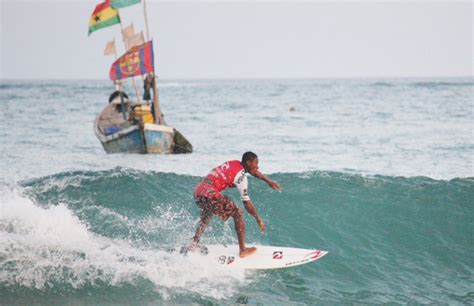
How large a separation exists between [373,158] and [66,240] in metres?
13.5

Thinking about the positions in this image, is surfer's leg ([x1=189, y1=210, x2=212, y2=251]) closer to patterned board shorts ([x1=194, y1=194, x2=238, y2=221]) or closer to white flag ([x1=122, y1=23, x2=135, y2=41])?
patterned board shorts ([x1=194, y1=194, x2=238, y2=221])

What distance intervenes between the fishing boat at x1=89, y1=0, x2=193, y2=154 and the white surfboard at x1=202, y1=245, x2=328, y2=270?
39.3 feet

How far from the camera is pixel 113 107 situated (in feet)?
79.8

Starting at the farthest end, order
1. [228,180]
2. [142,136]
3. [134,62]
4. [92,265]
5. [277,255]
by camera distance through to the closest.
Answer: [134,62]
[142,136]
[277,255]
[228,180]
[92,265]

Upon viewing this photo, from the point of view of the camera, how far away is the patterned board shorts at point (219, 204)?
26.1 feet

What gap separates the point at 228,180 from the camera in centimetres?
792

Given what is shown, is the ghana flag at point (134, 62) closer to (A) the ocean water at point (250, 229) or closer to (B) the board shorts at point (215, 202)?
(A) the ocean water at point (250, 229)

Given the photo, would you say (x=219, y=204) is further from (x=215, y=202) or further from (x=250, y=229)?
(x=250, y=229)

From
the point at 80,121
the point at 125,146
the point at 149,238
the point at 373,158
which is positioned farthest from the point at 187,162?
the point at 80,121

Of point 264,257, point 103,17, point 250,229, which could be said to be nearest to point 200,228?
point 264,257

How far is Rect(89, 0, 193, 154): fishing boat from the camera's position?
795 inches

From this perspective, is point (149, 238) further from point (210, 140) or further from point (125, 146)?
point (210, 140)

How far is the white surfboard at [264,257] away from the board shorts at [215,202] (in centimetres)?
64

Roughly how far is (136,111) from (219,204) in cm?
1440
